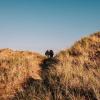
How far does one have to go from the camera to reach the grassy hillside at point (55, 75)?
9.20 metres

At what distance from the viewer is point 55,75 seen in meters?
11.0

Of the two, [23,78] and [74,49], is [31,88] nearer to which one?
[23,78]

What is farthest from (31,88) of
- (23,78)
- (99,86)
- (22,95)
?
(99,86)

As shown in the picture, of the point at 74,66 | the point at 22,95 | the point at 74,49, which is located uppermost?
the point at 74,49

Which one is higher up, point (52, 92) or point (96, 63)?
point (96, 63)

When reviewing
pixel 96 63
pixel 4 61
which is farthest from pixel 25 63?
pixel 96 63

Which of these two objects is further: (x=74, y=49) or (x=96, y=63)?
(x=74, y=49)

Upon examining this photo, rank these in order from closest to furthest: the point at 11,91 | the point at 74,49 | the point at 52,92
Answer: the point at 52,92 → the point at 11,91 → the point at 74,49

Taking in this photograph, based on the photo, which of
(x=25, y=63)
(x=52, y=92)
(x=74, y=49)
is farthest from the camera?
(x=74, y=49)

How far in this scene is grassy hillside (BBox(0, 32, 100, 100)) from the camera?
9.20 m

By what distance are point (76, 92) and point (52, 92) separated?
2.85ft

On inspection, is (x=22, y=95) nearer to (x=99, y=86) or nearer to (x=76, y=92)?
(x=76, y=92)

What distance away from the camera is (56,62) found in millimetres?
13211

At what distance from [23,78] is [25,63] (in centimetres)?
155
